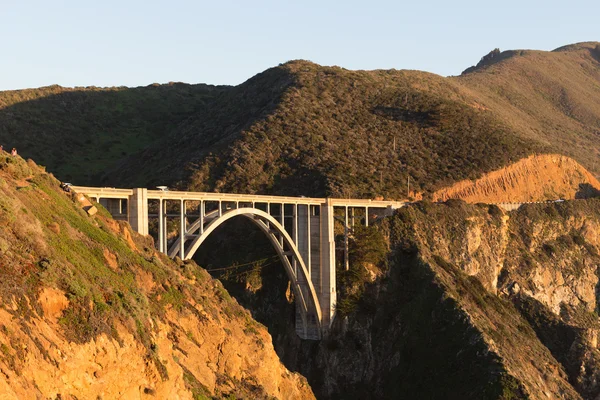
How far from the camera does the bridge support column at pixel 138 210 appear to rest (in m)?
42.0

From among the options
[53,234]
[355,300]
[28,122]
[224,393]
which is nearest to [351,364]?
[355,300]

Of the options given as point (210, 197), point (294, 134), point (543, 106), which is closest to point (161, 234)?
point (210, 197)

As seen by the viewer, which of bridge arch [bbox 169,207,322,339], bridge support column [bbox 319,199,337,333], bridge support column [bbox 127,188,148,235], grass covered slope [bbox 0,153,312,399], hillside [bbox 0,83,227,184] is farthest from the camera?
hillside [bbox 0,83,227,184]

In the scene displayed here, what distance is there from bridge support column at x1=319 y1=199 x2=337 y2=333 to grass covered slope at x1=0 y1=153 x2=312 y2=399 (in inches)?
927

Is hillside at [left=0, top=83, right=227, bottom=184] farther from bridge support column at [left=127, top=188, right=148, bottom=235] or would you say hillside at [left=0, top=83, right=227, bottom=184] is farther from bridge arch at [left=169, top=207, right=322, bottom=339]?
bridge support column at [left=127, top=188, right=148, bottom=235]

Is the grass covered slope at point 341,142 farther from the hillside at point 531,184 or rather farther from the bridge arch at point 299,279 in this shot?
the bridge arch at point 299,279

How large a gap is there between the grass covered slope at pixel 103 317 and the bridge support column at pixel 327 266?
23.6 m

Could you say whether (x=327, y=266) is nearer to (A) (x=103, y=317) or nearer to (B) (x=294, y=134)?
(B) (x=294, y=134)

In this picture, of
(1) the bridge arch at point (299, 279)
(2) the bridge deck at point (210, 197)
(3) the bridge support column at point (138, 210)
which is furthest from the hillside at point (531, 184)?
(3) the bridge support column at point (138, 210)

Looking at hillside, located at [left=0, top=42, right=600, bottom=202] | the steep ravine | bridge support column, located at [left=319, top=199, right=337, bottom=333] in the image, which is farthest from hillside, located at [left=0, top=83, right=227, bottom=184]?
→ bridge support column, located at [left=319, top=199, right=337, bottom=333]

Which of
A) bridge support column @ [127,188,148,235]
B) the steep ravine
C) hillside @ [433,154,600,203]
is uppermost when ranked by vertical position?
bridge support column @ [127,188,148,235]

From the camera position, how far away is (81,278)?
1037 inches

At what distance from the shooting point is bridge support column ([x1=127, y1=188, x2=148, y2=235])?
42.0 metres

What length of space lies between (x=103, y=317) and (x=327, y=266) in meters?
41.1
